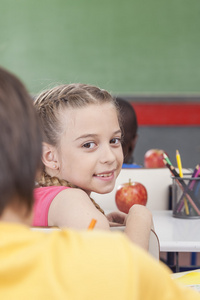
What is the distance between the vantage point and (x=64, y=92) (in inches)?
53.7

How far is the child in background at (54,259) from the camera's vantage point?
0.53 meters

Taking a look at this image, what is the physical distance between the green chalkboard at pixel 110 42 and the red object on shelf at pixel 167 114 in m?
0.15

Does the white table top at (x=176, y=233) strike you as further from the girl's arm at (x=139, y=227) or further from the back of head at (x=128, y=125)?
the back of head at (x=128, y=125)

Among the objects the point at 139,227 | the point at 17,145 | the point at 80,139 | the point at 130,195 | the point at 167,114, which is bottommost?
the point at 167,114

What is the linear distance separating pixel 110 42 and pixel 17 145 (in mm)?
4990

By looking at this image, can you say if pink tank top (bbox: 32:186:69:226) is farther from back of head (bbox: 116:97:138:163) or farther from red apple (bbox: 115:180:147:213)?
back of head (bbox: 116:97:138:163)

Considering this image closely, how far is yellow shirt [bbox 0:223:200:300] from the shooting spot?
0.53 meters

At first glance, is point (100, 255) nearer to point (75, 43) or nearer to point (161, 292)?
point (161, 292)

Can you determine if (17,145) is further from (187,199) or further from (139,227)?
(187,199)

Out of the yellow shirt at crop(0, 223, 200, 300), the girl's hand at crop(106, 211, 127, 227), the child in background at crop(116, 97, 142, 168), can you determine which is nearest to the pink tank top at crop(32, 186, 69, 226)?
the girl's hand at crop(106, 211, 127, 227)

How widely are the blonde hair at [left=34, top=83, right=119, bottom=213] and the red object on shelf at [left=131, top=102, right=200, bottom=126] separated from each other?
405 cm

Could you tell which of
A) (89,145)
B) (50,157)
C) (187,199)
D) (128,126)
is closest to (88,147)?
(89,145)

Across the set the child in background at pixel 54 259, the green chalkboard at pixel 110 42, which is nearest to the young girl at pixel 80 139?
the child in background at pixel 54 259

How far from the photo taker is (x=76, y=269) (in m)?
0.53
